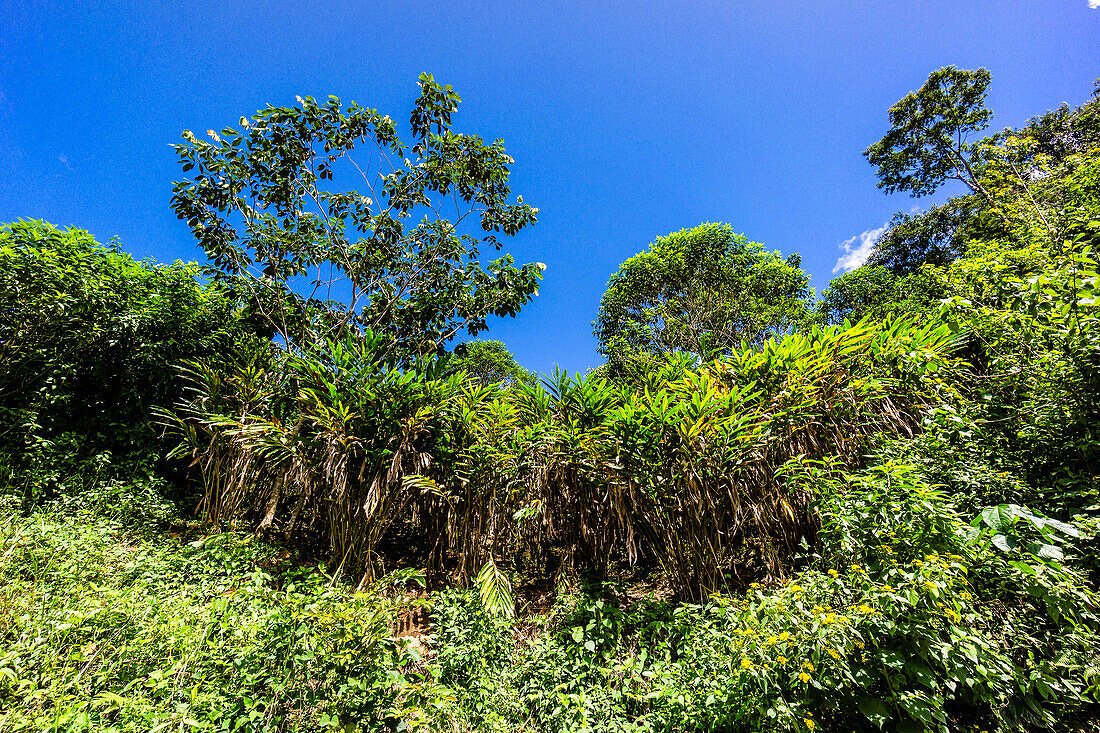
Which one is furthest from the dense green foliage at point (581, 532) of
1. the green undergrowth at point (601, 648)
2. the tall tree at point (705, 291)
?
the tall tree at point (705, 291)

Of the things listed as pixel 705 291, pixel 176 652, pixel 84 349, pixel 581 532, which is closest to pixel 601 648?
pixel 581 532

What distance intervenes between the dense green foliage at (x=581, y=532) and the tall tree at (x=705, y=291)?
6561 millimetres

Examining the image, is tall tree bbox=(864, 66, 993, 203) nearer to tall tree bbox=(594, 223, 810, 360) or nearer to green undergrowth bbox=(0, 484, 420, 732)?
tall tree bbox=(594, 223, 810, 360)

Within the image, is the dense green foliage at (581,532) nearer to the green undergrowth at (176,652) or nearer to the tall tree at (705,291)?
the green undergrowth at (176,652)

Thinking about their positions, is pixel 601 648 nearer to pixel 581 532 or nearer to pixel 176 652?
pixel 581 532

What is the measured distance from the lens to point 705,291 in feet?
36.6

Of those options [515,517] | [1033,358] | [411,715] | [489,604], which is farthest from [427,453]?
[1033,358]

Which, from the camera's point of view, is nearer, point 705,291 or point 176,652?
point 176,652

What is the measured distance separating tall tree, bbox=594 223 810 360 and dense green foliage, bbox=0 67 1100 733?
6.56 m

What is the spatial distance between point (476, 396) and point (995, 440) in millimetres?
2902

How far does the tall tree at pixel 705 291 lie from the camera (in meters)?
10.7

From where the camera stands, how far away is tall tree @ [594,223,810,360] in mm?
10664

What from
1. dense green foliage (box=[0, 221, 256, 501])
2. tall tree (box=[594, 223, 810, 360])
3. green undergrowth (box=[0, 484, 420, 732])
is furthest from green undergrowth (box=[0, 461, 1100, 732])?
tall tree (box=[594, 223, 810, 360])

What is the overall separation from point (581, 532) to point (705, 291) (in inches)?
400
